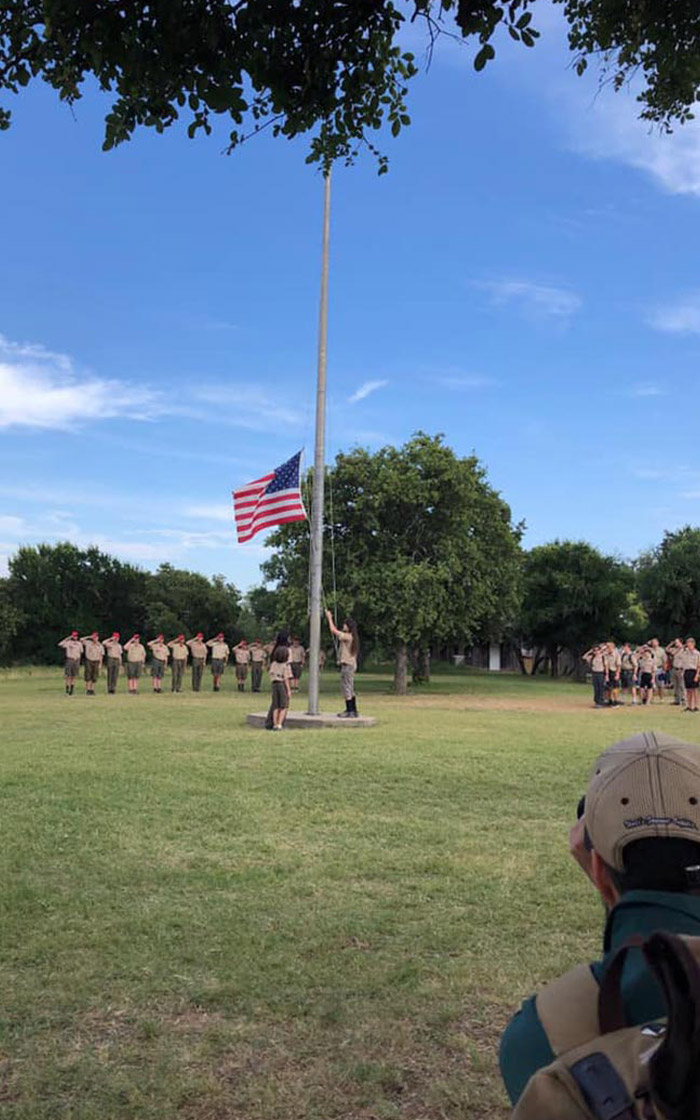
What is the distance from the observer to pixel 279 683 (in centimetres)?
1552

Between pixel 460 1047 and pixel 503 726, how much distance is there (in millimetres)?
13530

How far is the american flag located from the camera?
17906mm

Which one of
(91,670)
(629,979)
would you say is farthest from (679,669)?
(629,979)

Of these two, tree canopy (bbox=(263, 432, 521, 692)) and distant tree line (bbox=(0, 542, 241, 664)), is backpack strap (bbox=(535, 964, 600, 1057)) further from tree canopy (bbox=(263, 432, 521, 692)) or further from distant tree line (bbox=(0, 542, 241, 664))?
distant tree line (bbox=(0, 542, 241, 664))

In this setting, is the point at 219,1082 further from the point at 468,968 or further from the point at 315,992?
the point at 468,968

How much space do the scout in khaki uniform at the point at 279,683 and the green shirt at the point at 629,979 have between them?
45.7 feet

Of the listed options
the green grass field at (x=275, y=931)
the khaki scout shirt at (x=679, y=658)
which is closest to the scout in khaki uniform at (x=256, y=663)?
the khaki scout shirt at (x=679, y=658)

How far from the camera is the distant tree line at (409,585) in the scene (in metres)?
31.0

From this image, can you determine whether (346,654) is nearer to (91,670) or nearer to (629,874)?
(91,670)

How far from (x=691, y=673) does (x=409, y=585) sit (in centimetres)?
986

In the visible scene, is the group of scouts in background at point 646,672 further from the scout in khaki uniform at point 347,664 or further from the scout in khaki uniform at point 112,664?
the scout in khaki uniform at point 112,664

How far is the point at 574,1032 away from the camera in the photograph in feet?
4.57

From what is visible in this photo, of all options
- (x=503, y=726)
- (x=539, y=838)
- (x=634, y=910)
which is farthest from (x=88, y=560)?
(x=634, y=910)

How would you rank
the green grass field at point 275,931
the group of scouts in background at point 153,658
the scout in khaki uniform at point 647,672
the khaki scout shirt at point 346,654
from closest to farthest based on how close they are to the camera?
the green grass field at point 275,931
the khaki scout shirt at point 346,654
the scout in khaki uniform at point 647,672
the group of scouts in background at point 153,658
